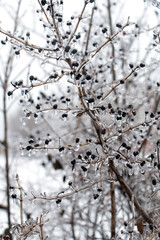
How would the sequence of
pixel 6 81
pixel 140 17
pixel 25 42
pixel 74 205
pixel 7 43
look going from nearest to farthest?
pixel 25 42, pixel 7 43, pixel 6 81, pixel 74 205, pixel 140 17

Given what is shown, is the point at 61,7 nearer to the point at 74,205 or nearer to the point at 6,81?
the point at 6,81

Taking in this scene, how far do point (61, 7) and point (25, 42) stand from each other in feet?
0.89

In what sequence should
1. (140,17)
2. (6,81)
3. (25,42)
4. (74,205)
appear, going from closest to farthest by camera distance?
(25,42), (6,81), (74,205), (140,17)

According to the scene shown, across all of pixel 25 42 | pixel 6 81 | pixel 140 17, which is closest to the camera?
pixel 25 42

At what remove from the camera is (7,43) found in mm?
1344

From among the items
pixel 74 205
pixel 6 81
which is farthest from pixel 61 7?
pixel 74 205

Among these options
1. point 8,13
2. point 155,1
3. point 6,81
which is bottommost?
point 155,1

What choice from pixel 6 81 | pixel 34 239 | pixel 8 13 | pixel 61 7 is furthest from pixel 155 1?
pixel 8 13

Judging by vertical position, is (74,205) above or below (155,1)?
below

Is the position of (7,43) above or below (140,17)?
below

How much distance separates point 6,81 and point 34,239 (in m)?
1.72

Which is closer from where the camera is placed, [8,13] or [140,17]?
[8,13]

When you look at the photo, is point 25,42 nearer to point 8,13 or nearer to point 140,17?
point 8,13

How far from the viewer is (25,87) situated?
4.13 ft
